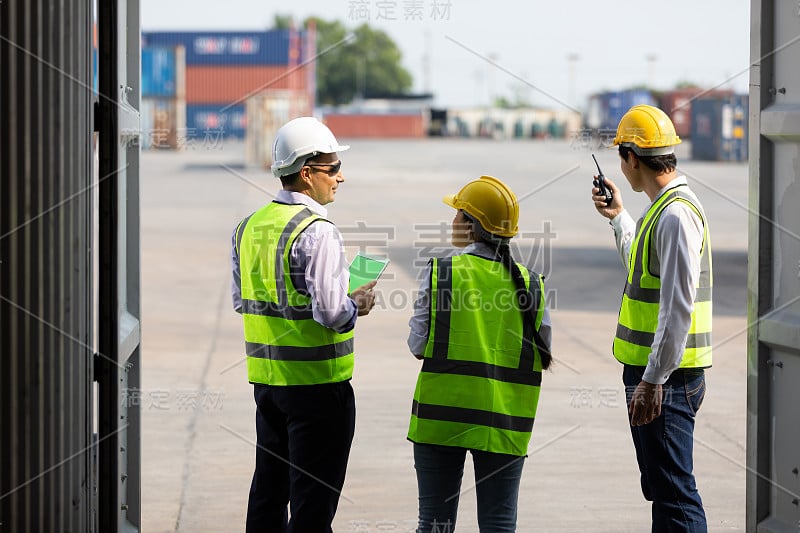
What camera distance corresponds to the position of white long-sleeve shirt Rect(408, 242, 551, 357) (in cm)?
395

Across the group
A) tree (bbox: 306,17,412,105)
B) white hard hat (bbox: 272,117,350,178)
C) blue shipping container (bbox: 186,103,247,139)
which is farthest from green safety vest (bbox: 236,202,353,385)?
tree (bbox: 306,17,412,105)

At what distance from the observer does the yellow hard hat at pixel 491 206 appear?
403 cm

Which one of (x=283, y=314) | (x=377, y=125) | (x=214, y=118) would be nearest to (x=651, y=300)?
(x=283, y=314)

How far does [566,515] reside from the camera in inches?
231

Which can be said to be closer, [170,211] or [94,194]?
[94,194]

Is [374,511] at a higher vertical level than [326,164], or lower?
lower

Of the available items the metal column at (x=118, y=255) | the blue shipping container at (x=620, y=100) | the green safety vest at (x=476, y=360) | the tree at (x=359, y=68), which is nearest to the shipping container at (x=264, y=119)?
the metal column at (x=118, y=255)

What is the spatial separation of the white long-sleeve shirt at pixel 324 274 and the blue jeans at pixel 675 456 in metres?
1.26

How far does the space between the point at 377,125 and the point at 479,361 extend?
90197 millimetres

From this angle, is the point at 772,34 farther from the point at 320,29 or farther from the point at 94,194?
the point at 320,29

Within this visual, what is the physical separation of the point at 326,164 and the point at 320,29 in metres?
142

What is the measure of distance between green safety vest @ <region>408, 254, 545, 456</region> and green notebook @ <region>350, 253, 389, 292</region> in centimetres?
41

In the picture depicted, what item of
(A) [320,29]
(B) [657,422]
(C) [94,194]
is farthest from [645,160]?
(A) [320,29]

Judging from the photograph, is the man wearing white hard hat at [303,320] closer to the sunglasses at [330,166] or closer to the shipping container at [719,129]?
the sunglasses at [330,166]
